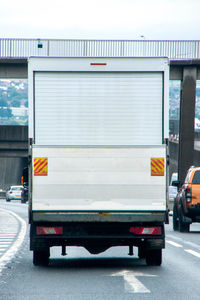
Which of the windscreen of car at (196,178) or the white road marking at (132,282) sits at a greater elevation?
the windscreen of car at (196,178)

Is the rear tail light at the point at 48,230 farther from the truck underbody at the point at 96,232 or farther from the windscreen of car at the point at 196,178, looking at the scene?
the windscreen of car at the point at 196,178

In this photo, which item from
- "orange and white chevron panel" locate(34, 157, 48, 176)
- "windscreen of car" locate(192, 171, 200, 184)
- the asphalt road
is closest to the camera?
the asphalt road

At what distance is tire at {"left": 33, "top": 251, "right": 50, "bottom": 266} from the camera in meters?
13.3

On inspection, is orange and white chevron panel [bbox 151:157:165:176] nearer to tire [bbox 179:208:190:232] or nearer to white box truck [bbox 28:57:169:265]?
white box truck [bbox 28:57:169:265]

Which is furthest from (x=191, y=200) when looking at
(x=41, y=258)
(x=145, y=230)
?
(x=145, y=230)

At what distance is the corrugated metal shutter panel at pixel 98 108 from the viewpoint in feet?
42.6

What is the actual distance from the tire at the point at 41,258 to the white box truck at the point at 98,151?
19 centimetres

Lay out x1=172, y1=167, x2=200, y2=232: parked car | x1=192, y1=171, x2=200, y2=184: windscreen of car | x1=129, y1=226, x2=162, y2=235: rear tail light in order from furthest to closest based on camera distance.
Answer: x1=192, y1=171, x2=200, y2=184: windscreen of car < x1=172, y1=167, x2=200, y2=232: parked car < x1=129, y1=226, x2=162, y2=235: rear tail light

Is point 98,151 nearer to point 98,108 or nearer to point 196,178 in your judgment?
point 98,108

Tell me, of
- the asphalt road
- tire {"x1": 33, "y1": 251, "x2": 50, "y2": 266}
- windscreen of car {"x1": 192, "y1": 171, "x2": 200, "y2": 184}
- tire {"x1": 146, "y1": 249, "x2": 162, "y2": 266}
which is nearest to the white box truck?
tire {"x1": 33, "y1": 251, "x2": 50, "y2": 266}

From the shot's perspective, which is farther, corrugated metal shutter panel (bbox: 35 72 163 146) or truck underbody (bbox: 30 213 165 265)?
corrugated metal shutter panel (bbox: 35 72 163 146)

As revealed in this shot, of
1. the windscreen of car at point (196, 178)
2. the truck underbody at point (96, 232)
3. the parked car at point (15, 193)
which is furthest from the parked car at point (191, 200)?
the parked car at point (15, 193)

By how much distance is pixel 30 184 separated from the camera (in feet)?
41.7

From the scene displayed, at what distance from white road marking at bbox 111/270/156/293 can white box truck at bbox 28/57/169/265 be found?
2.89 ft
